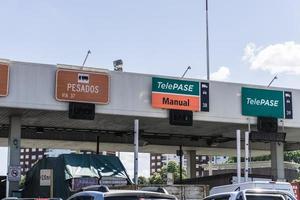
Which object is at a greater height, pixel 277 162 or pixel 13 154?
pixel 13 154

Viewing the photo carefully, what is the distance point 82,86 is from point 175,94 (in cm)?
438

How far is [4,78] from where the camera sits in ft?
72.8

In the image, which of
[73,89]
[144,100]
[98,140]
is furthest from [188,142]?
[73,89]

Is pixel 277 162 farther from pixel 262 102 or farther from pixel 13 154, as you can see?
pixel 13 154

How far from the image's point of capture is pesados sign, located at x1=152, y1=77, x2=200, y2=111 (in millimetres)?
25125

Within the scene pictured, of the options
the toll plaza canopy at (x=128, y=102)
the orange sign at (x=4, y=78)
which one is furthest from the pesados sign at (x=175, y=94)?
the orange sign at (x=4, y=78)

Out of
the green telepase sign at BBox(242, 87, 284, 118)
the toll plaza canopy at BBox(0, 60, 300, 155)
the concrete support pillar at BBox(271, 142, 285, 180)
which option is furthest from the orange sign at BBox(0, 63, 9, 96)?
the concrete support pillar at BBox(271, 142, 285, 180)

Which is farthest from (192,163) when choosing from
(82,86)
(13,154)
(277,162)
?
(13,154)

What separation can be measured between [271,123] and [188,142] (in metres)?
10.3

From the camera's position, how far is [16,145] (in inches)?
947

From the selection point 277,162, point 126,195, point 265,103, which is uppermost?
point 265,103

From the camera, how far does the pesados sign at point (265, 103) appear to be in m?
27.1

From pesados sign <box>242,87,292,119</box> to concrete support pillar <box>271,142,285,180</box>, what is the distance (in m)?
2.89

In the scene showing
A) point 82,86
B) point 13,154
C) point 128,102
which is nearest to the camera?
point 82,86
